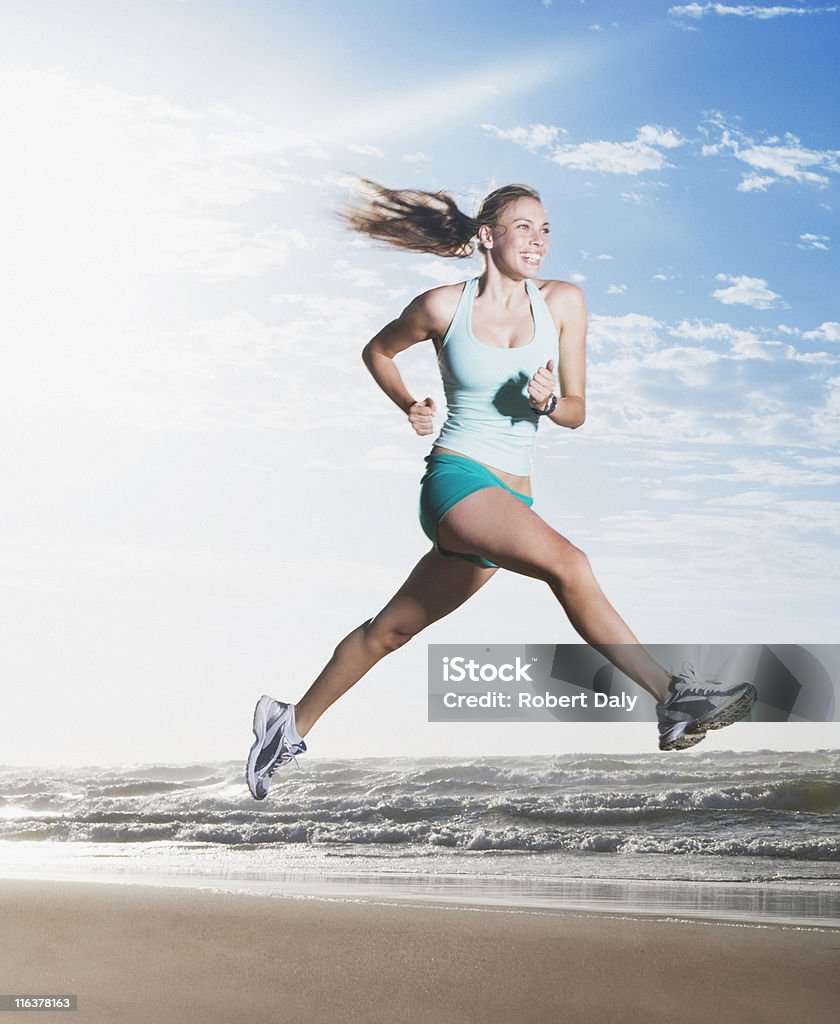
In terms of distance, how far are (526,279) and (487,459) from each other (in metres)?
0.46

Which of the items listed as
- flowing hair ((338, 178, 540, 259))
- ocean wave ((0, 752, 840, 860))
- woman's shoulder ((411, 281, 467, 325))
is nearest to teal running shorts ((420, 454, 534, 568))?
woman's shoulder ((411, 281, 467, 325))

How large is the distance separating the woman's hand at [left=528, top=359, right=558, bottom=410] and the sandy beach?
1.14 metres

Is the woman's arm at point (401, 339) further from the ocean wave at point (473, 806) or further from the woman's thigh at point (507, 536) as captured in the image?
the ocean wave at point (473, 806)

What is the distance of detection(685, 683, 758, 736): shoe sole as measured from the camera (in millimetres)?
2221

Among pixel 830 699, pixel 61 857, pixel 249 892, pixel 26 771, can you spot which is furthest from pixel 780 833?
pixel 26 771

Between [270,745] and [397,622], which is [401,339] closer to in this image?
[397,622]

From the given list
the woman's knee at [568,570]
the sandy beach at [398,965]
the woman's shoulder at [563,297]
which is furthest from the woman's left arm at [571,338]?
the sandy beach at [398,965]

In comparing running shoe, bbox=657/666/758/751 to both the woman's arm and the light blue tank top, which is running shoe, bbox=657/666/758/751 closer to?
the light blue tank top

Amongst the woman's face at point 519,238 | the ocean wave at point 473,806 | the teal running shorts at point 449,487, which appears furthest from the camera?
the ocean wave at point 473,806

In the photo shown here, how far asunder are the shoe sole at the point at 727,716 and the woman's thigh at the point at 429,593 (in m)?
0.57

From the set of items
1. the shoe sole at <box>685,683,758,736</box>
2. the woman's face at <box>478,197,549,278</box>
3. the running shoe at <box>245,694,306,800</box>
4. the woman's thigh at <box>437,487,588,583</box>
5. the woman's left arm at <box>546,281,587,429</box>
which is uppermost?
the woman's face at <box>478,197,549,278</box>

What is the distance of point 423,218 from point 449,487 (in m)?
0.73

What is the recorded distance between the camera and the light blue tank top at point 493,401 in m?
2.59

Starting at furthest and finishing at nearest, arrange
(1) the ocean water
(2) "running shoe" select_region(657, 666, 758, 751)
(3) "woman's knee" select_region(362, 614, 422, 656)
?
(1) the ocean water → (3) "woman's knee" select_region(362, 614, 422, 656) → (2) "running shoe" select_region(657, 666, 758, 751)
